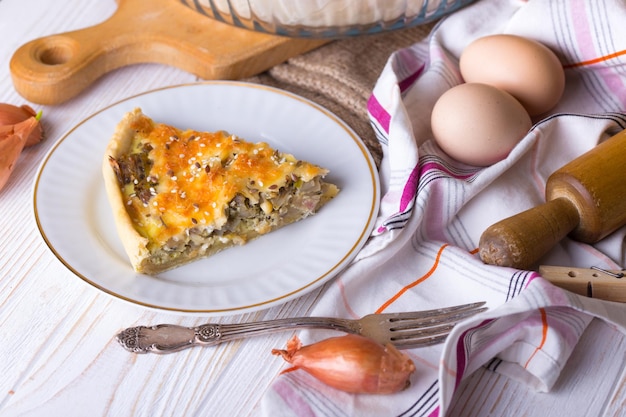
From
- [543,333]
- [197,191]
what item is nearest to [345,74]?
[197,191]

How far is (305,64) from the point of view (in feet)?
8.47

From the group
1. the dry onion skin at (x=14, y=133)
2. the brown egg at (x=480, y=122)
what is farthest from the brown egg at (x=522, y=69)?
the dry onion skin at (x=14, y=133)

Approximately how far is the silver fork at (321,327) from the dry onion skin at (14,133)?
0.78m

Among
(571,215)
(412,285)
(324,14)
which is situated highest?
(324,14)

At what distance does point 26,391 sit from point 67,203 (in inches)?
22.5

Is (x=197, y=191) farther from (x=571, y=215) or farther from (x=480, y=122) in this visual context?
(x=571, y=215)

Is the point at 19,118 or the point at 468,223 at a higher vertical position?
the point at 19,118

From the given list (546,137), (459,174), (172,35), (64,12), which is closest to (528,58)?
(546,137)

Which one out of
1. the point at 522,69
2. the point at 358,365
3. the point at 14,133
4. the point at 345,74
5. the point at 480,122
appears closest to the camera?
the point at 358,365

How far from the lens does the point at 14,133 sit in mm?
2230

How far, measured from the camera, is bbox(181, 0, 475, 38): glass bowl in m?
2.29

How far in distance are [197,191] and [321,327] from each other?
1.85 feet

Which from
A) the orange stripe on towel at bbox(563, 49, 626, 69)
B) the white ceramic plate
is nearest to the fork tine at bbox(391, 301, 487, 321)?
the white ceramic plate

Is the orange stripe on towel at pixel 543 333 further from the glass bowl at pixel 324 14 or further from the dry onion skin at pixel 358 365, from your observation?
the glass bowl at pixel 324 14
